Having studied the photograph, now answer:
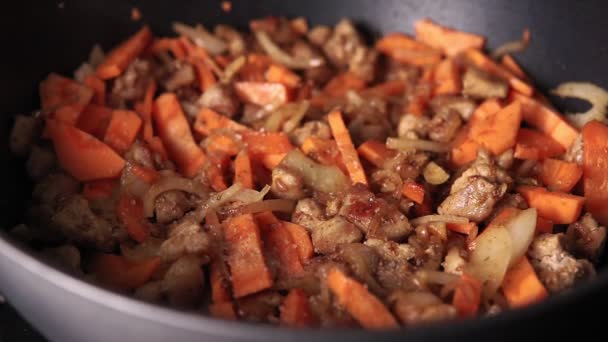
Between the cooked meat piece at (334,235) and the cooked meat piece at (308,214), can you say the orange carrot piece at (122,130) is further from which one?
the cooked meat piece at (334,235)

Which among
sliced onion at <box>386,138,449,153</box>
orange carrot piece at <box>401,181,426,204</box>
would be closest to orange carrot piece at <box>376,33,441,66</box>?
sliced onion at <box>386,138,449,153</box>

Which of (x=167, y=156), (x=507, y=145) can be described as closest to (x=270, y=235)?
(x=167, y=156)

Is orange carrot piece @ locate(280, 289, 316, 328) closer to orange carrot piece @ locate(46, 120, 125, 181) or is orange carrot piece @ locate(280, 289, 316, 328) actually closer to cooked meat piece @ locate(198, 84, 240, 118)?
orange carrot piece @ locate(46, 120, 125, 181)

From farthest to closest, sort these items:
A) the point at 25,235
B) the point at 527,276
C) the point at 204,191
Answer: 1. the point at 204,191
2. the point at 25,235
3. the point at 527,276

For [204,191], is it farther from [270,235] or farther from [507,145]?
[507,145]

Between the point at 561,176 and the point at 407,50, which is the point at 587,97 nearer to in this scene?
the point at 561,176

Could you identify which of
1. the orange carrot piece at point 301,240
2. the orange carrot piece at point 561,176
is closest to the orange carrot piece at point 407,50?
the orange carrot piece at point 561,176
